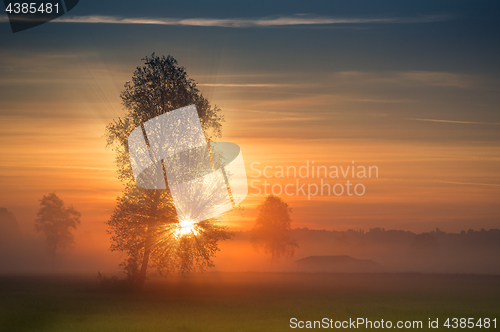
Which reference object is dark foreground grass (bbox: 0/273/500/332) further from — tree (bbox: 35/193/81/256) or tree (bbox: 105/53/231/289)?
tree (bbox: 35/193/81/256)

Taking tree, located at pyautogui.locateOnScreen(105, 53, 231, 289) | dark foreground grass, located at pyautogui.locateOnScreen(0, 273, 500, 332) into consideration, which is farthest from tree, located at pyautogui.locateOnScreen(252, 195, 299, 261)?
tree, located at pyautogui.locateOnScreen(105, 53, 231, 289)

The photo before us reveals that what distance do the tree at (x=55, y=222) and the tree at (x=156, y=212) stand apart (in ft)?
193

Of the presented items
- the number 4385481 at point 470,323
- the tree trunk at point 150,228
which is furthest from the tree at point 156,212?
the number 4385481 at point 470,323

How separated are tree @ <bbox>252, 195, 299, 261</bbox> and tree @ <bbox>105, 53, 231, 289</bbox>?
158 ft

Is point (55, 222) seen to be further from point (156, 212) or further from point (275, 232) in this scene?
point (156, 212)

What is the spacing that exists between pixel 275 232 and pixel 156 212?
4993 centimetres

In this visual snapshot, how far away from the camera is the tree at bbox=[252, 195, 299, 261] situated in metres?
79.4

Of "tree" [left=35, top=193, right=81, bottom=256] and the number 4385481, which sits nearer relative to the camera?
the number 4385481

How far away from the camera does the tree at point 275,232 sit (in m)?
79.4

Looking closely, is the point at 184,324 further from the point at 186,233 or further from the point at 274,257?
the point at 274,257

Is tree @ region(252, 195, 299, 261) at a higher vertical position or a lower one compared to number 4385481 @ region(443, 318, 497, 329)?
higher

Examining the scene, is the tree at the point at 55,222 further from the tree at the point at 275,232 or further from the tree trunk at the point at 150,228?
the tree trunk at the point at 150,228

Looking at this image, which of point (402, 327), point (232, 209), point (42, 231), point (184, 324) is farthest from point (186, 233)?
point (42, 231)

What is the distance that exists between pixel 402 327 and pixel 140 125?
22402mm
